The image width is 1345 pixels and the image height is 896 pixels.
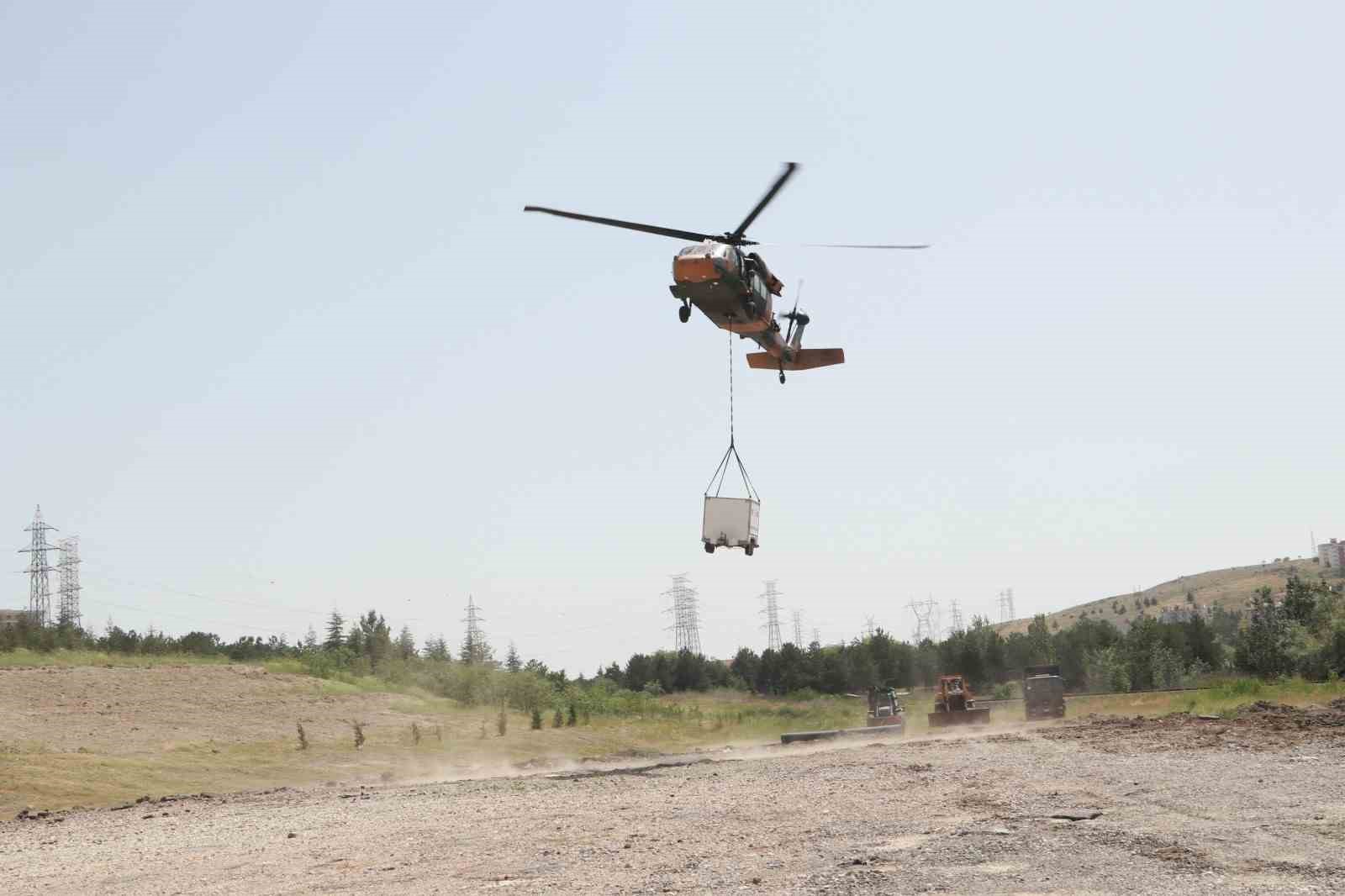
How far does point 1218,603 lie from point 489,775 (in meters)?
130

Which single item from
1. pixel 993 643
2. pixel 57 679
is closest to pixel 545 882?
pixel 57 679

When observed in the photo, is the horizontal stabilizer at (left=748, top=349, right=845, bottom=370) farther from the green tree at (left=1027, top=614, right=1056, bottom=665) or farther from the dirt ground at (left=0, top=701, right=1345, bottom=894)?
the green tree at (left=1027, top=614, right=1056, bottom=665)

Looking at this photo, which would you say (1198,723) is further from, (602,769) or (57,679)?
(57,679)

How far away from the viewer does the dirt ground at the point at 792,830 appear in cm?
1112

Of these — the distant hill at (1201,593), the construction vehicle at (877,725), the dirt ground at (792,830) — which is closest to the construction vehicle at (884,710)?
the construction vehicle at (877,725)

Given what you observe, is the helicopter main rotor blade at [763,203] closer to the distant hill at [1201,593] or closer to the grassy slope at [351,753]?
the grassy slope at [351,753]

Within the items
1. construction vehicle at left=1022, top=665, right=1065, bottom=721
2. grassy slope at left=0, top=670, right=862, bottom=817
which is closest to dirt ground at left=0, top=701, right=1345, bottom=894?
grassy slope at left=0, top=670, right=862, bottom=817

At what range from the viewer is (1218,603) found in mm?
137875

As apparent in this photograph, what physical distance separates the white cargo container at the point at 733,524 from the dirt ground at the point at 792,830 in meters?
4.51

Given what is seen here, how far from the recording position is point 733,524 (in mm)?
25234

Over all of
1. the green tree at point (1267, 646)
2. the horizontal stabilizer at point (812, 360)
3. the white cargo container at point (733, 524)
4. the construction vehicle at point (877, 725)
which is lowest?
the construction vehicle at point (877, 725)

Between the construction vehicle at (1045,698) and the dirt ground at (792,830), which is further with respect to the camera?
the construction vehicle at (1045,698)

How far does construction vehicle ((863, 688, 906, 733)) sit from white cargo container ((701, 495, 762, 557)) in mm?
11069

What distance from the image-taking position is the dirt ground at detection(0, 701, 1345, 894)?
11.1 m
